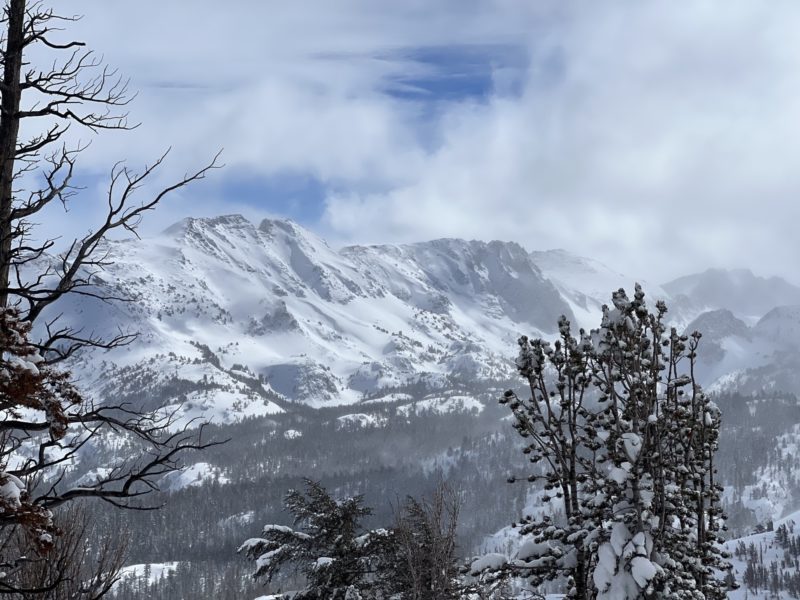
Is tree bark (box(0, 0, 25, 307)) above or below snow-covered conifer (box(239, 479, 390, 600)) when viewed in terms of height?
above

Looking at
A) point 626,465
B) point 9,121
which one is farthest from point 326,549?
point 9,121

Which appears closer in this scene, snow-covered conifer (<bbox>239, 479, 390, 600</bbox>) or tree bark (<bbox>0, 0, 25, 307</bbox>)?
tree bark (<bbox>0, 0, 25, 307</bbox>)

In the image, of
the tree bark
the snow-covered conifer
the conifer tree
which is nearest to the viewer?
the tree bark

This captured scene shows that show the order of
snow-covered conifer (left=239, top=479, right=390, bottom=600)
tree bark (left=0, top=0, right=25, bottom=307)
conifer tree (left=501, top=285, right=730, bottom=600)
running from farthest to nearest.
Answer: snow-covered conifer (left=239, top=479, right=390, bottom=600) < conifer tree (left=501, top=285, right=730, bottom=600) < tree bark (left=0, top=0, right=25, bottom=307)

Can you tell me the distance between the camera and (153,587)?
189500 mm

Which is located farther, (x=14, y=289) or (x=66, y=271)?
(x=66, y=271)

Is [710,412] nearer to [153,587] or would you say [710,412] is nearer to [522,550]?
[522,550]

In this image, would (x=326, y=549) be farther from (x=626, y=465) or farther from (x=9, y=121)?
(x=9, y=121)

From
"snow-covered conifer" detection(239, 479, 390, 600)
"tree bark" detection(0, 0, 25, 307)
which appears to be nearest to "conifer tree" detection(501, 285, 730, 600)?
"tree bark" detection(0, 0, 25, 307)

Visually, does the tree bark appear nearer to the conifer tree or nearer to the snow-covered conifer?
the conifer tree

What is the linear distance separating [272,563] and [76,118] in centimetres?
1731

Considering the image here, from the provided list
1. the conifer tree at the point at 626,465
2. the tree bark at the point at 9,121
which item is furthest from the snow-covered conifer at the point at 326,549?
the tree bark at the point at 9,121

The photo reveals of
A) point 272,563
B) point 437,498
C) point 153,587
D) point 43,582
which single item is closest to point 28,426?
point 43,582

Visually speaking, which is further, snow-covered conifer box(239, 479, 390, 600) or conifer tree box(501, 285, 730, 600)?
snow-covered conifer box(239, 479, 390, 600)
